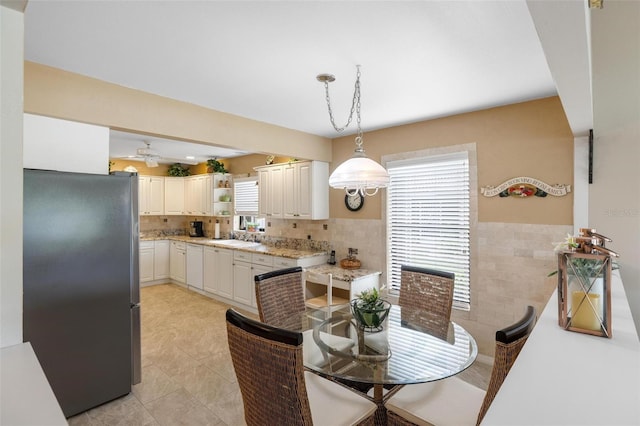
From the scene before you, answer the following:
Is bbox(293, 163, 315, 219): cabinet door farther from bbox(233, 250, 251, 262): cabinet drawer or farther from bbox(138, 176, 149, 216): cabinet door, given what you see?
bbox(138, 176, 149, 216): cabinet door

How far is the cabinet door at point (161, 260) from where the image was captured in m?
6.30

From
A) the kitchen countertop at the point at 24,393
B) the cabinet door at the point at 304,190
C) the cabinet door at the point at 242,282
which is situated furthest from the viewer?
the cabinet door at the point at 242,282

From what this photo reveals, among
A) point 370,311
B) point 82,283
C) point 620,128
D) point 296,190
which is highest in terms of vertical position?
point 620,128

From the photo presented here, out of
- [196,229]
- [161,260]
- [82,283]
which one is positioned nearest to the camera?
[82,283]

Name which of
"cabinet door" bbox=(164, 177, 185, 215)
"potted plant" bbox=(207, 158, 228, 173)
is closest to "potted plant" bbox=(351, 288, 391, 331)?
"potted plant" bbox=(207, 158, 228, 173)

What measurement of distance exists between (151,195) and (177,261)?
1.51m

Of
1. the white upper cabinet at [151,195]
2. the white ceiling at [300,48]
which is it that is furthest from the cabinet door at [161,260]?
the white ceiling at [300,48]

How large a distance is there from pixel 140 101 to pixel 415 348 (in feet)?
9.41

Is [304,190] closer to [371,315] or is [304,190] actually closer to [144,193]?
[371,315]

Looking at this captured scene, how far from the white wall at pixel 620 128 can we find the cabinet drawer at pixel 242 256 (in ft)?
13.2

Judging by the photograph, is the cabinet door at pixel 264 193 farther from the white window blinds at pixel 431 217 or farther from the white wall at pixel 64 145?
the white wall at pixel 64 145

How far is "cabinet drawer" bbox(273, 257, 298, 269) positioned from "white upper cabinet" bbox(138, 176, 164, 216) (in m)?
3.61

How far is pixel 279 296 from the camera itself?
2.64 meters

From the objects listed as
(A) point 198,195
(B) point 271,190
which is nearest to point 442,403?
(B) point 271,190
